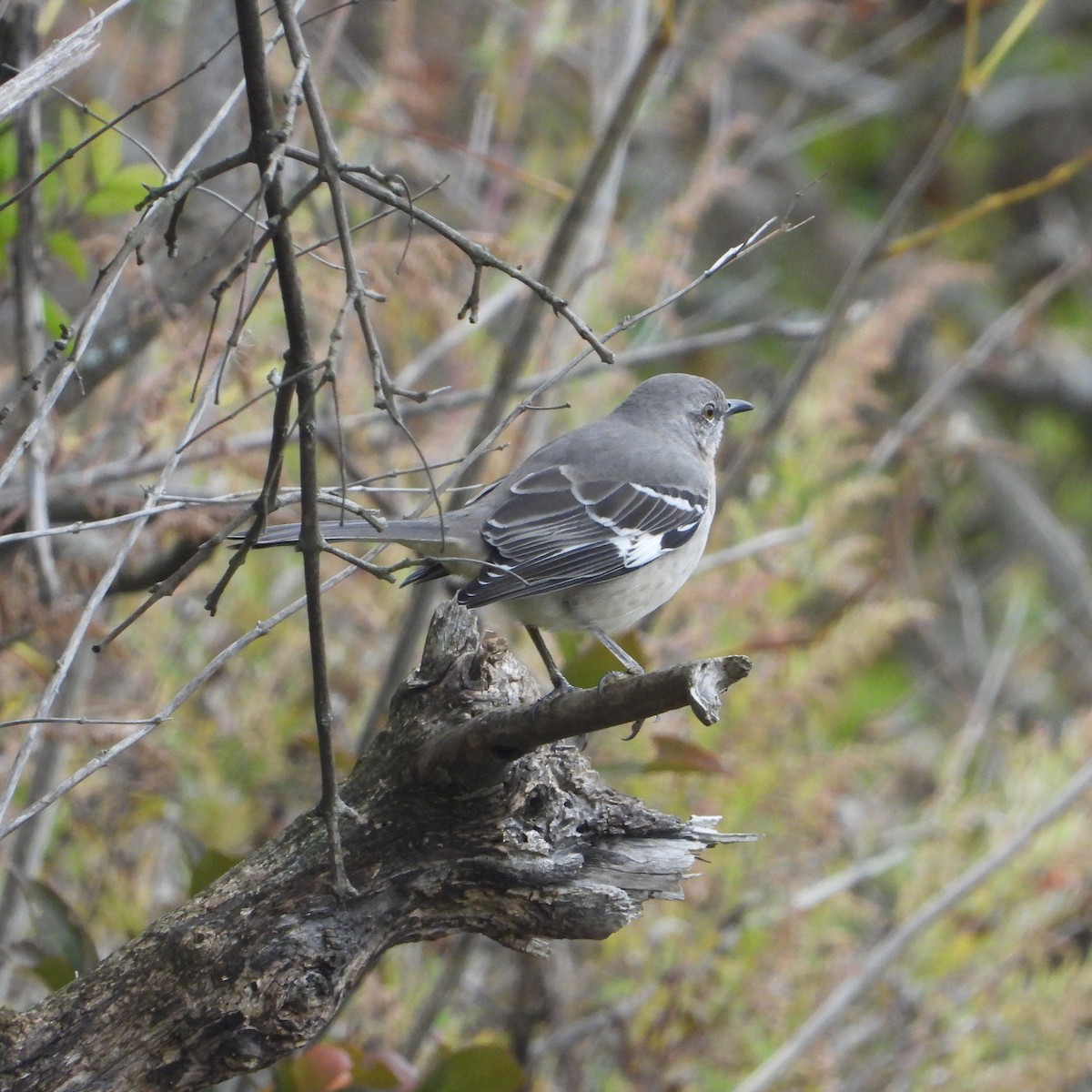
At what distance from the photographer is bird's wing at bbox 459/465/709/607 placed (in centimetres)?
295

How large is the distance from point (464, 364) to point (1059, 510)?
458 centimetres

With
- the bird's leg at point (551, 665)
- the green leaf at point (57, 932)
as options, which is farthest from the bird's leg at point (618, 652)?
the green leaf at point (57, 932)

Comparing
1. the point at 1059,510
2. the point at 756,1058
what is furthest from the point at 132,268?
the point at 1059,510

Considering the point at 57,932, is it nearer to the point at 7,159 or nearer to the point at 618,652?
the point at 618,652

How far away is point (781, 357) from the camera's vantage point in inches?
297

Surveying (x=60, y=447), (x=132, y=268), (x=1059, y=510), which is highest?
(x=1059, y=510)

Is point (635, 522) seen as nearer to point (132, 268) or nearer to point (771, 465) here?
point (771, 465)

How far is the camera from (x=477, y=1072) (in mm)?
2605

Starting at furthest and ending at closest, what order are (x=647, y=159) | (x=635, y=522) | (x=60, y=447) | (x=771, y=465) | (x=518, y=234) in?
(x=647, y=159) < (x=518, y=234) < (x=771, y=465) < (x=635, y=522) < (x=60, y=447)

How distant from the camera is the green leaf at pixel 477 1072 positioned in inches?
102

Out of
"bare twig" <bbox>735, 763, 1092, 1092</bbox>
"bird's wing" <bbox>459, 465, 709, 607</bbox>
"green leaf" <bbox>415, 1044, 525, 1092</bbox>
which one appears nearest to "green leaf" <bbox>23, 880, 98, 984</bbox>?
"green leaf" <bbox>415, 1044, 525, 1092</bbox>

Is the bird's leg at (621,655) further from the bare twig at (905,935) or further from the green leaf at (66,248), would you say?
the green leaf at (66,248)

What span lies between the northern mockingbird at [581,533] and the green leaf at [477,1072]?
29.7 inches

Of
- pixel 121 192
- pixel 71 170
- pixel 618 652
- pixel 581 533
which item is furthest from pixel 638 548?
pixel 71 170
